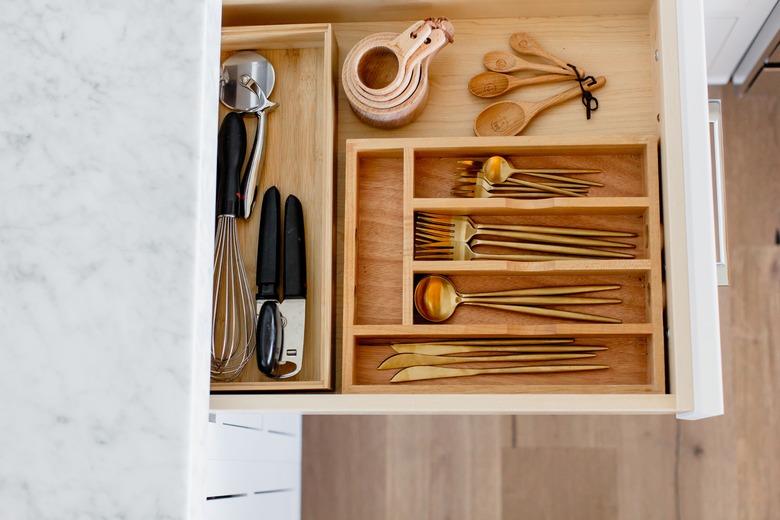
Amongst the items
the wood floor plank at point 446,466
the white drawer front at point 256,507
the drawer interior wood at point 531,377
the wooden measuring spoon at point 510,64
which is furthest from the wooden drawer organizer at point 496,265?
the wood floor plank at point 446,466

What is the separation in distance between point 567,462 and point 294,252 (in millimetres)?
792

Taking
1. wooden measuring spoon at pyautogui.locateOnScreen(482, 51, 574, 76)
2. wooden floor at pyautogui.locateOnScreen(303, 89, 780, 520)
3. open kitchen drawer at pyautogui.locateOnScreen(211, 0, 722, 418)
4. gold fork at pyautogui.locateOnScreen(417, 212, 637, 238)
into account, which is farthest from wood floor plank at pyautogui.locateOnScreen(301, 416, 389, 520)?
wooden measuring spoon at pyautogui.locateOnScreen(482, 51, 574, 76)

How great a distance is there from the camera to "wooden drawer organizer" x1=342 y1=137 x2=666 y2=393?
906 mm

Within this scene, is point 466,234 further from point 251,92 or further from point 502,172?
point 251,92

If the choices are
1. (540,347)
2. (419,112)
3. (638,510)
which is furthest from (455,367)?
(638,510)

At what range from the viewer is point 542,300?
95 centimetres

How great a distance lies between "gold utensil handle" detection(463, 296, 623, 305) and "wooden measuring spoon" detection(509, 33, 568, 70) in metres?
0.31

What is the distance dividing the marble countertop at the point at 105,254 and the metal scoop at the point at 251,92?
0.16 metres

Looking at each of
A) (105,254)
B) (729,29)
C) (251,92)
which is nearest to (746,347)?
(729,29)

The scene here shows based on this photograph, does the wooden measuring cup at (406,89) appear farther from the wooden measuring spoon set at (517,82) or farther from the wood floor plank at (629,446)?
the wood floor plank at (629,446)

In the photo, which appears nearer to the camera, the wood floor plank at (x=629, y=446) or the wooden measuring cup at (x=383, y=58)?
the wooden measuring cup at (x=383, y=58)

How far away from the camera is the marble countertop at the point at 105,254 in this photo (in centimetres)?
77

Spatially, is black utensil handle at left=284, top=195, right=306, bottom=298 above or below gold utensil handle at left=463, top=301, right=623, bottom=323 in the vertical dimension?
above

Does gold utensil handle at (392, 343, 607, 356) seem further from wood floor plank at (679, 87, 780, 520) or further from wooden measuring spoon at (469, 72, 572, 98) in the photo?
wood floor plank at (679, 87, 780, 520)
